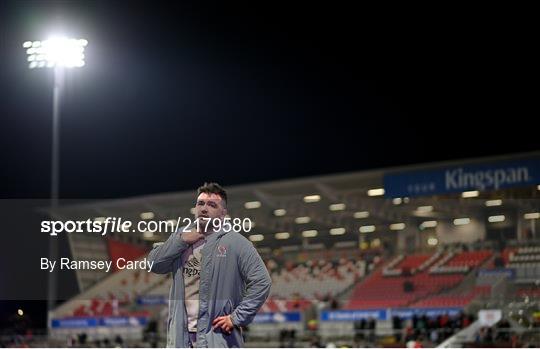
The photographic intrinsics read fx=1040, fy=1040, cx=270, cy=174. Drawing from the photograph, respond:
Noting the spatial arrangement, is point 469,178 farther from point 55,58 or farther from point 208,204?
point 208,204

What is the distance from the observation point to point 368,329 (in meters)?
14.8

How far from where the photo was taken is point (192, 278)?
16.1 feet

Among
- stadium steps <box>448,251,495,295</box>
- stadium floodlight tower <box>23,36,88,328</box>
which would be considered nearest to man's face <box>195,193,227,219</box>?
stadium floodlight tower <box>23,36,88,328</box>

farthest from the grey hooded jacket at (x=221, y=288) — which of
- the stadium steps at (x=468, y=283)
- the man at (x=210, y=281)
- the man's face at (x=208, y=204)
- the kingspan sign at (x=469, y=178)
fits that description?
the stadium steps at (x=468, y=283)

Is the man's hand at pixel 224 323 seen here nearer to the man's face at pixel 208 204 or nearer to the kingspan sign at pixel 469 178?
the man's face at pixel 208 204

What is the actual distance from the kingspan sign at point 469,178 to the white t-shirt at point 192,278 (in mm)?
11121

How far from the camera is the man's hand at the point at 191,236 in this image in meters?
4.94

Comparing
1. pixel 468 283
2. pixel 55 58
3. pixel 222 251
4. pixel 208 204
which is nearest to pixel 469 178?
pixel 468 283

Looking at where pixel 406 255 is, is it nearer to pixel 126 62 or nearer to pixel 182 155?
pixel 182 155

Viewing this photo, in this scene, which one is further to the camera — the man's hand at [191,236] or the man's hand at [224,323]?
the man's hand at [191,236]

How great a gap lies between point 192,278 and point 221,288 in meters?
0.17

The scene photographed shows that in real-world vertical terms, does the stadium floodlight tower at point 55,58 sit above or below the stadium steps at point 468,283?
above

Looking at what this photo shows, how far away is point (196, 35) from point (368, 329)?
484cm

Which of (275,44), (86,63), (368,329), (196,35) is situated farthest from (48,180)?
(368,329)
